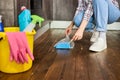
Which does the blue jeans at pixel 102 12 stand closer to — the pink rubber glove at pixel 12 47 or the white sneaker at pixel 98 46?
the white sneaker at pixel 98 46

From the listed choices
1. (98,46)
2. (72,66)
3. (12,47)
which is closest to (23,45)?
(12,47)

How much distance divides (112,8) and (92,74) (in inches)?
31.3

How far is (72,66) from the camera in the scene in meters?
1.22

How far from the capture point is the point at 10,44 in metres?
1.01

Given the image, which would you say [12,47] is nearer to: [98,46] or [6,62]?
[6,62]

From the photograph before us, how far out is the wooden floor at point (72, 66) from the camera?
1042mm

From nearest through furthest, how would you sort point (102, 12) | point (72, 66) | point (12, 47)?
point (12, 47)
point (72, 66)
point (102, 12)

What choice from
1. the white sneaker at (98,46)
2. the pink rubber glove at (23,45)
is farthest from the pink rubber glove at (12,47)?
the white sneaker at (98,46)

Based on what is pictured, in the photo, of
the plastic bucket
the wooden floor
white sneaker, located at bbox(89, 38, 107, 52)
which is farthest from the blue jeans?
the plastic bucket

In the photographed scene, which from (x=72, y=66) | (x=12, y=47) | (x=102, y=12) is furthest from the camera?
(x=102, y=12)

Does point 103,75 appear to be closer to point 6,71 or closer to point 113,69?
point 113,69

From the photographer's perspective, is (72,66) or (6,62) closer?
(6,62)

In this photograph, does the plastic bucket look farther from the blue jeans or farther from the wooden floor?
the blue jeans

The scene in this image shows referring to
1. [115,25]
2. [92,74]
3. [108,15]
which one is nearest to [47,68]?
[92,74]
